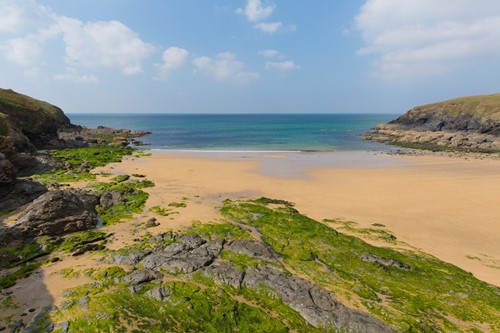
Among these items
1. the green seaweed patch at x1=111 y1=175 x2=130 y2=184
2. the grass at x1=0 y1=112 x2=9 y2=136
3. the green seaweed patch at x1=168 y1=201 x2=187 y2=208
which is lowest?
the green seaweed patch at x1=168 y1=201 x2=187 y2=208

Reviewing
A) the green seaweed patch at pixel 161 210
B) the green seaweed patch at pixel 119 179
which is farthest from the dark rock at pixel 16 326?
the green seaweed patch at pixel 119 179

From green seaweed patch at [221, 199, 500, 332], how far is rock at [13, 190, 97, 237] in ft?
36.6

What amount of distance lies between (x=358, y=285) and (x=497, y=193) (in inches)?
1022

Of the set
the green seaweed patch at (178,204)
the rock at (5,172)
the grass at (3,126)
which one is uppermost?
the grass at (3,126)

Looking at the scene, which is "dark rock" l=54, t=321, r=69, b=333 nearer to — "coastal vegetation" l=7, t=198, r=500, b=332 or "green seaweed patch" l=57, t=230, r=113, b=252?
"coastal vegetation" l=7, t=198, r=500, b=332

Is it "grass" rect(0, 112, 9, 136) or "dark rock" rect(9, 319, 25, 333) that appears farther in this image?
"grass" rect(0, 112, 9, 136)

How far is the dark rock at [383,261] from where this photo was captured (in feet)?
44.8

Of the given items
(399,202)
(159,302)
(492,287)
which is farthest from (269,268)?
(399,202)

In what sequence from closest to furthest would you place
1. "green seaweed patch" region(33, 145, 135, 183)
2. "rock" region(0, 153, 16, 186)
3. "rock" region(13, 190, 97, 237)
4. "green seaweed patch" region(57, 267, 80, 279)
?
1. "green seaweed patch" region(57, 267, 80, 279)
2. "rock" region(13, 190, 97, 237)
3. "rock" region(0, 153, 16, 186)
4. "green seaweed patch" region(33, 145, 135, 183)

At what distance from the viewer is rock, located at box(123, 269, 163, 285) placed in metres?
11.2

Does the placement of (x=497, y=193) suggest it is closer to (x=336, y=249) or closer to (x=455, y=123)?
(x=336, y=249)

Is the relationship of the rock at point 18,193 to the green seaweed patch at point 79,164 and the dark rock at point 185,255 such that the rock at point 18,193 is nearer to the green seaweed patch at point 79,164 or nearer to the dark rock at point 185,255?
the green seaweed patch at point 79,164

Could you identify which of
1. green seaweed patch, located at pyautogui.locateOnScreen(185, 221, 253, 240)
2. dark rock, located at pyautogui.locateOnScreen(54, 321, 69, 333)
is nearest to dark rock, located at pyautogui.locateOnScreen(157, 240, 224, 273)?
green seaweed patch, located at pyautogui.locateOnScreen(185, 221, 253, 240)

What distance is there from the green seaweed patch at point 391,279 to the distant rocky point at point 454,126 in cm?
6392
